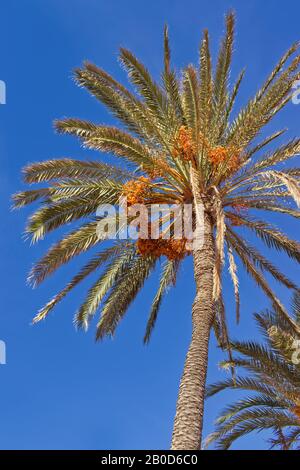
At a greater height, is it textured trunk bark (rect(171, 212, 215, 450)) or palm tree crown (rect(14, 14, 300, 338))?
palm tree crown (rect(14, 14, 300, 338))

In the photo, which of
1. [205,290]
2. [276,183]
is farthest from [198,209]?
[276,183]

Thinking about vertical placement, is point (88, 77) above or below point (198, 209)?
above

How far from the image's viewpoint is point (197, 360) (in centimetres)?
1088

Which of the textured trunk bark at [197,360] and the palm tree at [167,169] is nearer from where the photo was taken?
the textured trunk bark at [197,360]

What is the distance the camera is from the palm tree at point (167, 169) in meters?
13.4

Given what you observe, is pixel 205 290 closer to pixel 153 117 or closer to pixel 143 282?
pixel 143 282

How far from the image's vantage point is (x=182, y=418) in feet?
32.7

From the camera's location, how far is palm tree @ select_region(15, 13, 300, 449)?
13438mm

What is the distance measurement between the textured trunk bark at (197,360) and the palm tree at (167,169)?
3.1 inches

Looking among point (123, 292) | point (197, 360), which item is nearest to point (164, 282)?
point (123, 292)

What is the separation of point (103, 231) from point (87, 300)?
2001mm

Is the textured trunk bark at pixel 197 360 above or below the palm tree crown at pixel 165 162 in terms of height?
below

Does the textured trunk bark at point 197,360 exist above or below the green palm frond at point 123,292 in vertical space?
below

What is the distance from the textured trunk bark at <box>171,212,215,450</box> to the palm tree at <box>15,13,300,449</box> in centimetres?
8
